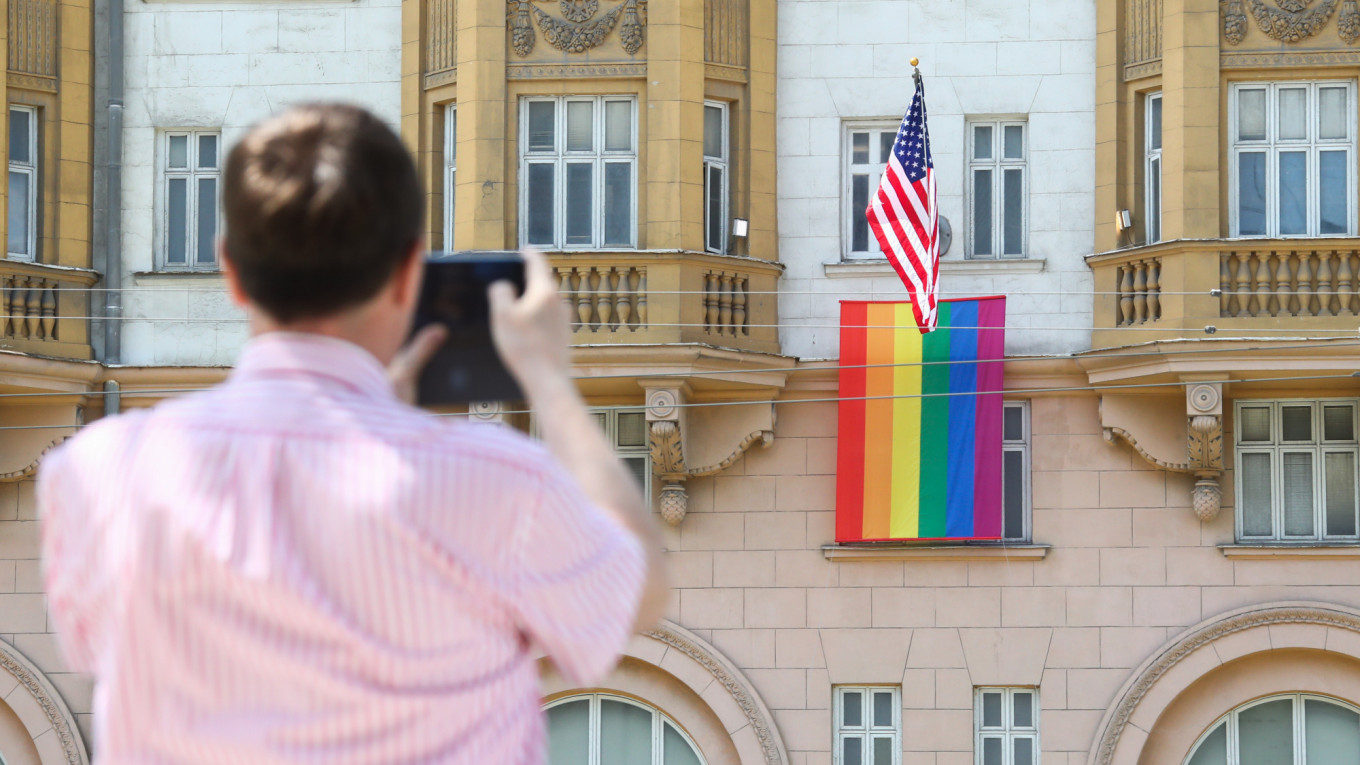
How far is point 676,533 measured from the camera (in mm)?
18719

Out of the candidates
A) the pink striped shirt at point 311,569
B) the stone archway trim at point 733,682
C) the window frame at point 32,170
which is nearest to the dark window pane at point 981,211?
the stone archway trim at point 733,682

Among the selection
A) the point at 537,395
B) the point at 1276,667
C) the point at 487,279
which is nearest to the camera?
the point at 537,395

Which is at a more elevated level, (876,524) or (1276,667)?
(876,524)

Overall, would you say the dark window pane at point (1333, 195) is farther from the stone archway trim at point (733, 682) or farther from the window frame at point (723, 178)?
the stone archway trim at point (733, 682)

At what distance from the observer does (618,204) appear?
1894cm

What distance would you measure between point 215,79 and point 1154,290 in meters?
9.60

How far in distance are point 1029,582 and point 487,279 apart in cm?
1605

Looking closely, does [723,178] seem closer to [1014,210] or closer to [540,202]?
[540,202]

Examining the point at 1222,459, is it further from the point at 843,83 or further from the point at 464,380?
the point at 464,380

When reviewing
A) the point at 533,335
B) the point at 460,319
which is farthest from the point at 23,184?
the point at 533,335

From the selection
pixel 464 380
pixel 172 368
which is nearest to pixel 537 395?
pixel 464 380

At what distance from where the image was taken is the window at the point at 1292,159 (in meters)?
18.3

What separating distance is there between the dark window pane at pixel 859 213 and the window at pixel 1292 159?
137 inches

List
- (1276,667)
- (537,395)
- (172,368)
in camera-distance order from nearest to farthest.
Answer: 1. (537,395)
2. (1276,667)
3. (172,368)
